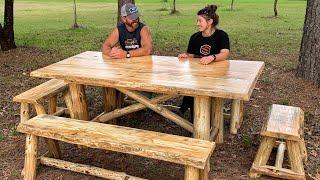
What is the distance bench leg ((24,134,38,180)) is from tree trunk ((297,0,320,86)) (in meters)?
4.88

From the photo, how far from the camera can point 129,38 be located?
532 centimetres

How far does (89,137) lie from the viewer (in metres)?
3.65

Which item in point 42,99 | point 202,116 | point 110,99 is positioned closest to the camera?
point 202,116

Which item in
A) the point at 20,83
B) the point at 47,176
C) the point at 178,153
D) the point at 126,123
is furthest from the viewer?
the point at 20,83

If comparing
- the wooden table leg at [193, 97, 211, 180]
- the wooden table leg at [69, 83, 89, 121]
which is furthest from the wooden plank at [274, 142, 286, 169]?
the wooden table leg at [69, 83, 89, 121]

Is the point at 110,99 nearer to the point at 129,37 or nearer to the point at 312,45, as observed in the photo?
the point at 129,37

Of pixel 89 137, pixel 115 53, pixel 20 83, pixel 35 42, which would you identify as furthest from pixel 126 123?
pixel 35 42

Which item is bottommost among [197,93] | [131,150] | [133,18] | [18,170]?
[18,170]

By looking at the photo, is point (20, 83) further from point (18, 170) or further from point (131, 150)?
point (131, 150)

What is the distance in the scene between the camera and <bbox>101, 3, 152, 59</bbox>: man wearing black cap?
5.02 m

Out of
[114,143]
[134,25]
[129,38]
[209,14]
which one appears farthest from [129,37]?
[114,143]

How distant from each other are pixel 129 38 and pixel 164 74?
4.26 ft

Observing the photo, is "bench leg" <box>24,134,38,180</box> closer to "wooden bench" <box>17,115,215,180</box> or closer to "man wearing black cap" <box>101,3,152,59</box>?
"wooden bench" <box>17,115,215,180</box>

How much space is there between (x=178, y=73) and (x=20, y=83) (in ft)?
14.1
